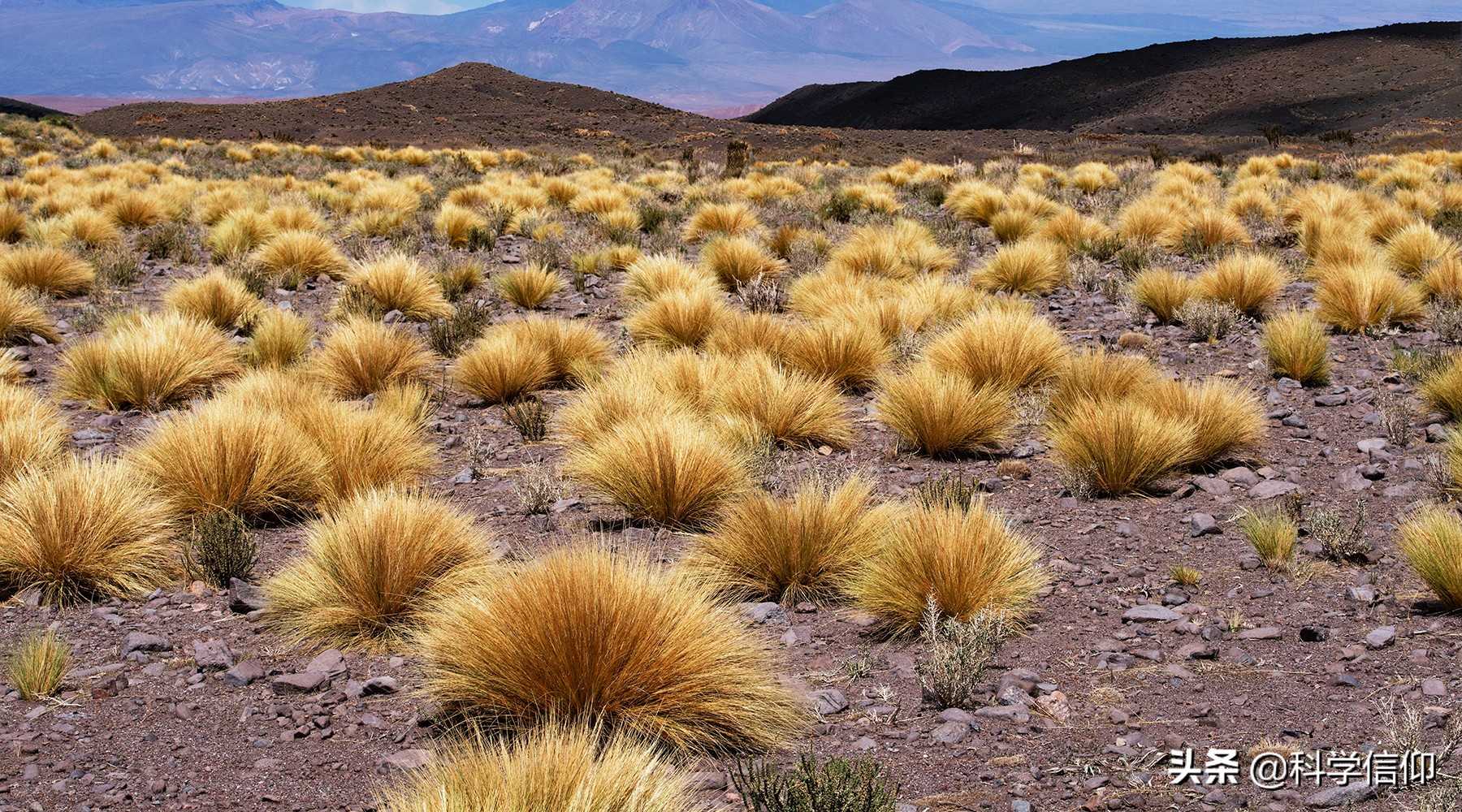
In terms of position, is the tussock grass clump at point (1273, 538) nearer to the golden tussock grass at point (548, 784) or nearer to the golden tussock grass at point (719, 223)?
the golden tussock grass at point (548, 784)

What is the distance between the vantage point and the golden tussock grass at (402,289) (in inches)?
343

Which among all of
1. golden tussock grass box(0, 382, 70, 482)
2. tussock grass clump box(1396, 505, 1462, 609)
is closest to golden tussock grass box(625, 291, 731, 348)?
golden tussock grass box(0, 382, 70, 482)

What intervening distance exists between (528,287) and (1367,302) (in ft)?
23.2

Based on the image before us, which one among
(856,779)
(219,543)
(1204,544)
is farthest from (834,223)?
(856,779)

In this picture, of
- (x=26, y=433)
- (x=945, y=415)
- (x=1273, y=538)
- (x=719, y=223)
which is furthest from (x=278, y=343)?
(x=719, y=223)

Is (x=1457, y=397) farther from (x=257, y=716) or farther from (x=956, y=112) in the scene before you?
(x=956, y=112)

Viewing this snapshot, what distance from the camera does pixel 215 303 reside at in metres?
7.96

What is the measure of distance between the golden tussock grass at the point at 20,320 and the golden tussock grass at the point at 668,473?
5567mm

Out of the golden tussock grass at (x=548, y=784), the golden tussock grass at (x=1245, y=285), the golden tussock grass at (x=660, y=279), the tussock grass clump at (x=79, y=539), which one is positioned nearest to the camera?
→ the golden tussock grass at (x=548, y=784)

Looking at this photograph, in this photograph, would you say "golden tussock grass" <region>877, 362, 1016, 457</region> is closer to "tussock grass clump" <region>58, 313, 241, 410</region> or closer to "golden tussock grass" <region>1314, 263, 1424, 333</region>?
"golden tussock grass" <region>1314, 263, 1424, 333</region>

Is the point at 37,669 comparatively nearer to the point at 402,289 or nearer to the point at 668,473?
the point at 668,473

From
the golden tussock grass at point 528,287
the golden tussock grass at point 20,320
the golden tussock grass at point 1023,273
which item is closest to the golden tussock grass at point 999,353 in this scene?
the golden tussock grass at point 1023,273

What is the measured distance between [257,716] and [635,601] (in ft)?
3.92

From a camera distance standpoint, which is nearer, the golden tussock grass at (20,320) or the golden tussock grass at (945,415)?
the golden tussock grass at (945,415)
